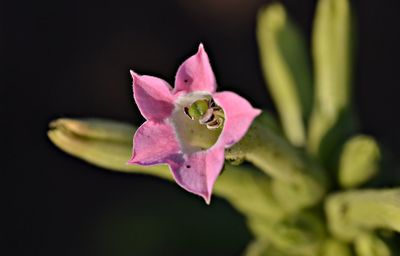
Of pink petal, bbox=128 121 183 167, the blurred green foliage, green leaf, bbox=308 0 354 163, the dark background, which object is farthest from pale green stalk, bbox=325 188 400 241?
the dark background

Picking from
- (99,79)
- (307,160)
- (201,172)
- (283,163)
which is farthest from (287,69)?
(99,79)

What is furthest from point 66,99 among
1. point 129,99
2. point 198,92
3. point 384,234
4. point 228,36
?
point 198,92

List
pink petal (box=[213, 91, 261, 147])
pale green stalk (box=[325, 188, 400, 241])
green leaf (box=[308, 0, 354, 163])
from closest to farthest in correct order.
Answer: pink petal (box=[213, 91, 261, 147]) → pale green stalk (box=[325, 188, 400, 241]) → green leaf (box=[308, 0, 354, 163])

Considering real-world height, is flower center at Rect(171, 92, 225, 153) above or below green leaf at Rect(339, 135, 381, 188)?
above

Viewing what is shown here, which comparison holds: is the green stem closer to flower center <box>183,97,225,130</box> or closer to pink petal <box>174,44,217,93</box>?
flower center <box>183,97,225,130</box>

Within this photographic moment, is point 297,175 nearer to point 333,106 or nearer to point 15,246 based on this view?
point 333,106

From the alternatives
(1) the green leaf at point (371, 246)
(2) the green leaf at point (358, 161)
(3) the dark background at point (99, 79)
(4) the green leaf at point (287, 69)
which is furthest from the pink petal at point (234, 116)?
(3) the dark background at point (99, 79)
